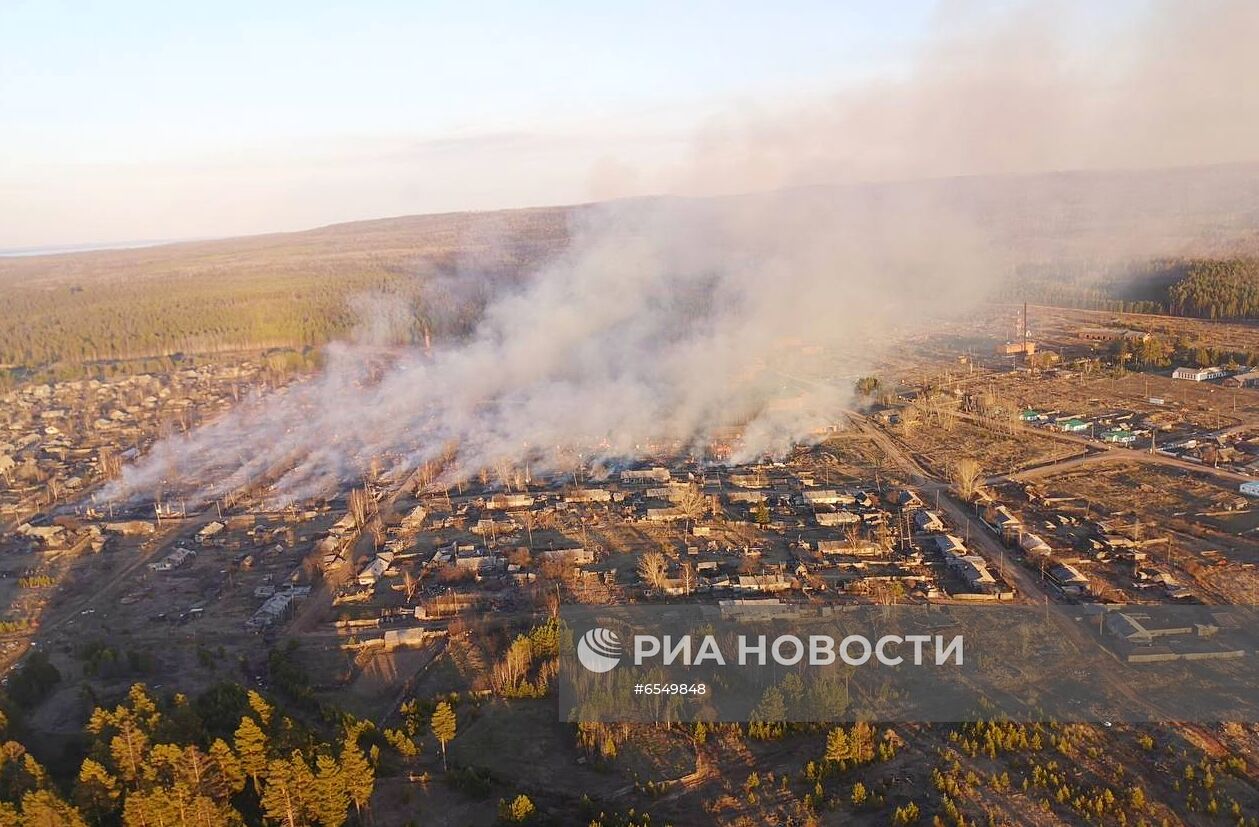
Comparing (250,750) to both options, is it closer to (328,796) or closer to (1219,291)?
(328,796)

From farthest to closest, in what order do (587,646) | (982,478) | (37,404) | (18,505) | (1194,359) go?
(37,404) < (1194,359) < (18,505) < (982,478) < (587,646)

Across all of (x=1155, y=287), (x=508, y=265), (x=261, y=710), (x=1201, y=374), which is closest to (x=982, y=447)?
(x=1201, y=374)

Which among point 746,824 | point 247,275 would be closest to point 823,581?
point 746,824

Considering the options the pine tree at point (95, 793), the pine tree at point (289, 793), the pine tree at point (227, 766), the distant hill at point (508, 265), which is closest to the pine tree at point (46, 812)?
the pine tree at point (95, 793)

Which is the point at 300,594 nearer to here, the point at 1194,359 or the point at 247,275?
the point at 1194,359

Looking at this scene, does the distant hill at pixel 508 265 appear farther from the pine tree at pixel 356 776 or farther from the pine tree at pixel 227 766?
the pine tree at pixel 227 766
